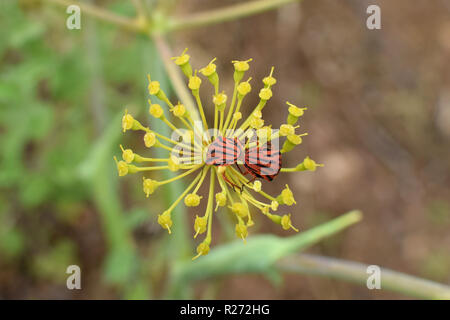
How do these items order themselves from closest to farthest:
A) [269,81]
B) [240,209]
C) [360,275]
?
1. [240,209]
2. [269,81]
3. [360,275]

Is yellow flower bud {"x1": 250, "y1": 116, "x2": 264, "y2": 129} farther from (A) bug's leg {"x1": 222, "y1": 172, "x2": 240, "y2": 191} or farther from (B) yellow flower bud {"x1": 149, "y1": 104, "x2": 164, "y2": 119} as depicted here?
(B) yellow flower bud {"x1": 149, "y1": 104, "x2": 164, "y2": 119}

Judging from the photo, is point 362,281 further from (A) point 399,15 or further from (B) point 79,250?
(A) point 399,15

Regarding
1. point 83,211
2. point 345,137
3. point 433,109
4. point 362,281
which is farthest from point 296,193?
point 362,281

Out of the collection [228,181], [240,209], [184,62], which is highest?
[184,62]

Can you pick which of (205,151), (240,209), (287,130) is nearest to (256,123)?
(287,130)

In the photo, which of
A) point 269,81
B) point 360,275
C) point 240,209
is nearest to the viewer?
point 240,209

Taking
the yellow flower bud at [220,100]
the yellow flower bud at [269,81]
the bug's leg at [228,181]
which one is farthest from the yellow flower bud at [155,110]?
the yellow flower bud at [269,81]

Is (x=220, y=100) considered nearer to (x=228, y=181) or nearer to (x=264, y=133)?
(x=264, y=133)
